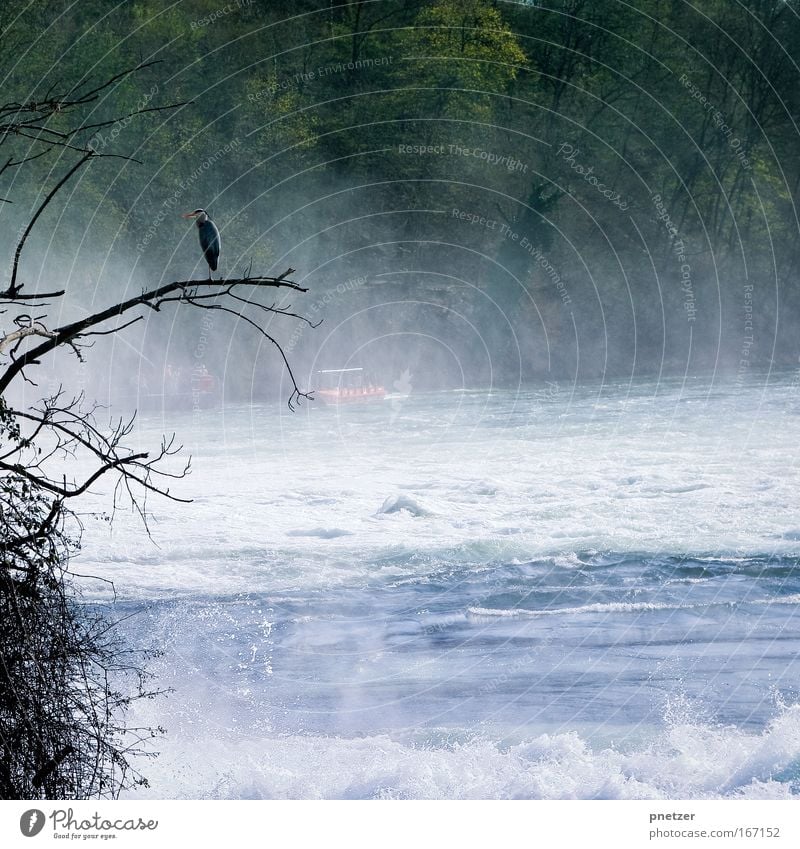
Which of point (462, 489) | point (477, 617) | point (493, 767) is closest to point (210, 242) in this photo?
point (493, 767)

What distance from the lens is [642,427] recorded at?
102ft

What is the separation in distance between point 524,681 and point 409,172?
39724mm

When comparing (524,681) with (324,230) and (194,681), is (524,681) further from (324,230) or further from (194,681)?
(324,230)

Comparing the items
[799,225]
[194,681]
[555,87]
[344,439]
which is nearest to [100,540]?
[194,681]

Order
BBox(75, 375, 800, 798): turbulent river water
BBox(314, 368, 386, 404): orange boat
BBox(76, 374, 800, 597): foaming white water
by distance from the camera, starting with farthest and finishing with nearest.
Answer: BBox(314, 368, 386, 404): orange boat < BBox(76, 374, 800, 597): foaming white water < BBox(75, 375, 800, 798): turbulent river water

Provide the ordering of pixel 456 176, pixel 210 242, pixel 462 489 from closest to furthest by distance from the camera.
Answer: pixel 210 242 < pixel 462 489 < pixel 456 176

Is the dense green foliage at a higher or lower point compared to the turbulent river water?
higher

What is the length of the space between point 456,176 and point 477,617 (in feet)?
123

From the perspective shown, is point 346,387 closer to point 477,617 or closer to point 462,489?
point 462,489

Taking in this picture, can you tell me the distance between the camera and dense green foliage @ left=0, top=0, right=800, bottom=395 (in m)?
42.9

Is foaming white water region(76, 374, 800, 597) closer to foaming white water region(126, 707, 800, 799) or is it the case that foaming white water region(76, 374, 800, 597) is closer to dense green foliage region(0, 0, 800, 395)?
foaming white water region(126, 707, 800, 799)

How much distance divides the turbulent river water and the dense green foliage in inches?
639

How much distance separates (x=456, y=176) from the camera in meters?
50.4

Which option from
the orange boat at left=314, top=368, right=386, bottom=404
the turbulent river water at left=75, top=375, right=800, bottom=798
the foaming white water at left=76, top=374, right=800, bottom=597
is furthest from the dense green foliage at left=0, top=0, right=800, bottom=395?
the turbulent river water at left=75, top=375, right=800, bottom=798
